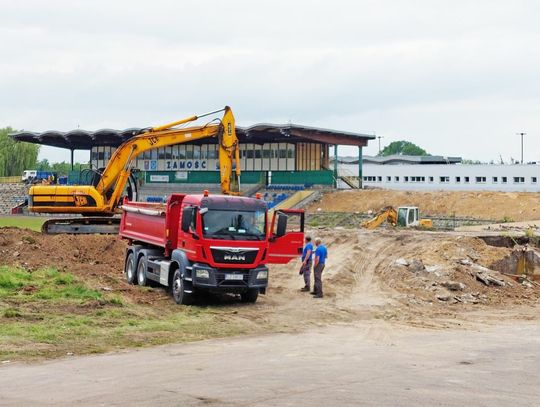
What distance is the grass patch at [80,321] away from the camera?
647 inches

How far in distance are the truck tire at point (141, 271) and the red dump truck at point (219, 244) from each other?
1.67 m

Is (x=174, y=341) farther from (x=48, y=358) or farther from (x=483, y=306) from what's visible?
(x=483, y=306)

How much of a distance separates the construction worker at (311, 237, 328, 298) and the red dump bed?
13.7ft

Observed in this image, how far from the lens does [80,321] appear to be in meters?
18.6

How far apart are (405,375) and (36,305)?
412 inches

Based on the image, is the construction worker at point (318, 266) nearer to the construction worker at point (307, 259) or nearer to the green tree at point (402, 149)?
the construction worker at point (307, 259)

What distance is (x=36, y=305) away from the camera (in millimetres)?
20359

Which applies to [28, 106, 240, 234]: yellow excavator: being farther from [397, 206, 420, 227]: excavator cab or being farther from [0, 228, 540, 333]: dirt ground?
[397, 206, 420, 227]: excavator cab

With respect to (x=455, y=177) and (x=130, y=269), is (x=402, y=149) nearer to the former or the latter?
(x=455, y=177)

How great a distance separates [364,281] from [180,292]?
316 inches

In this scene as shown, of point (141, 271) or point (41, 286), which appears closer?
point (41, 286)

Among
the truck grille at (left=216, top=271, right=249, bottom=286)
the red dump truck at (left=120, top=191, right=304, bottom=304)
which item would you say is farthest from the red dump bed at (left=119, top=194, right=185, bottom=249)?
the truck grille at (left=216, top=271, right=249, bottom=286)

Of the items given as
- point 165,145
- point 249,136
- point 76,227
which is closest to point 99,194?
point 76,227

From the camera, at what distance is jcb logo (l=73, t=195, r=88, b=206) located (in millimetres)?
38981
